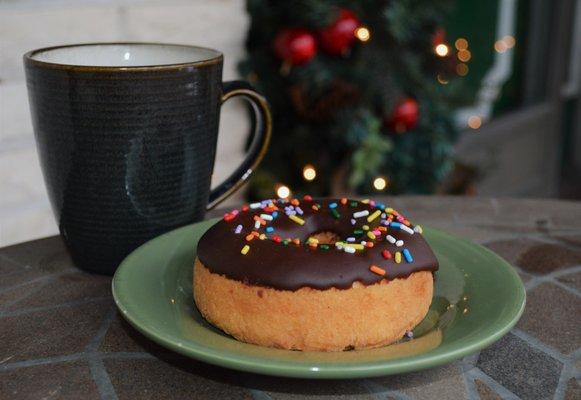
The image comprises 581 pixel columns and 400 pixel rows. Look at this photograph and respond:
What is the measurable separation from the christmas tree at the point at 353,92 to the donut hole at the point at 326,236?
35.3 inches

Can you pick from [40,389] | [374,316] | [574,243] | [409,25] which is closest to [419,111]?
[409,25]

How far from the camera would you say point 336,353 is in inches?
20.7

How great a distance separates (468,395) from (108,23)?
1.13 meters

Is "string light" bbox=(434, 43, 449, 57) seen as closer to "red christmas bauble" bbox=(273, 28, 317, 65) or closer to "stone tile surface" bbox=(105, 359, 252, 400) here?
"red christmas bauble" bbox=(273, 28, 317, 65)

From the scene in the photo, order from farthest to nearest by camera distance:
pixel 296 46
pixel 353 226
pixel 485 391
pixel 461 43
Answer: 1. pixel 461 43
2. pixel 296 46
3. pixel 353 226
4. pixel 485 391

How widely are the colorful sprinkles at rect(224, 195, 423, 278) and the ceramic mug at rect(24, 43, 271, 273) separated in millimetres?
106

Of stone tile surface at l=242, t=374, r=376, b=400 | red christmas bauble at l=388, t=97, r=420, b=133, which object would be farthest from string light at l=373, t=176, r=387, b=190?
stone tile surface at l=242, t=374, r=376, b=400

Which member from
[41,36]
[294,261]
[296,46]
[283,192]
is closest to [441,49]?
[296,46]

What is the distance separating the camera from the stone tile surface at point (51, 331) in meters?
0.59

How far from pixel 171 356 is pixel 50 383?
0.31 ft

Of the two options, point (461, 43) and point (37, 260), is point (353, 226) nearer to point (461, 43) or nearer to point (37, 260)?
point (37, 260)

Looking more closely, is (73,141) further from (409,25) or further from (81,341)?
(409,25)

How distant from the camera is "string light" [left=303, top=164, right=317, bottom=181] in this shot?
1676 millimetres

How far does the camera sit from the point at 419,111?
1.69 m
